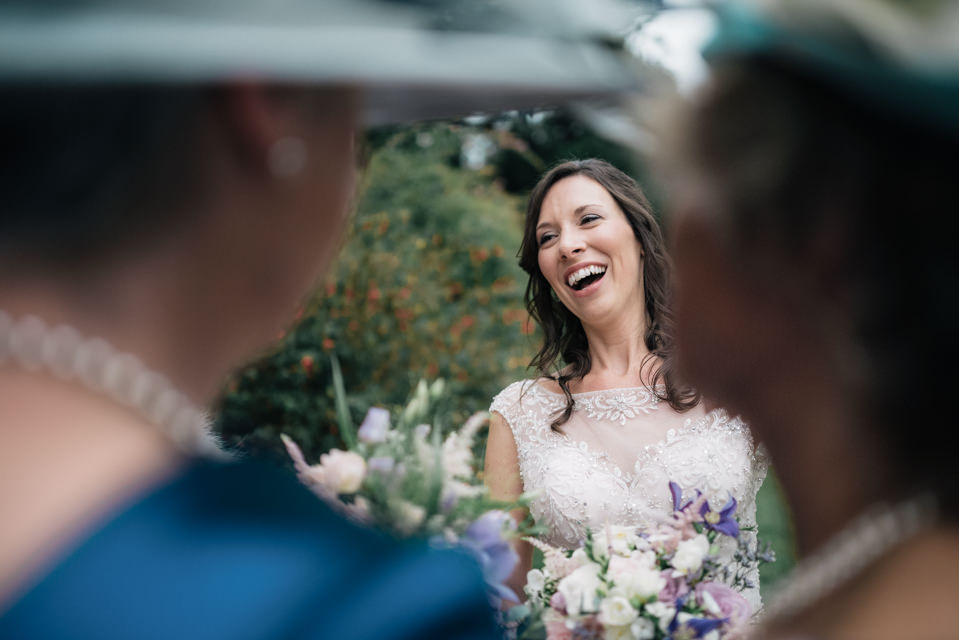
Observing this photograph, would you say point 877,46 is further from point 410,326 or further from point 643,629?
point 410,326

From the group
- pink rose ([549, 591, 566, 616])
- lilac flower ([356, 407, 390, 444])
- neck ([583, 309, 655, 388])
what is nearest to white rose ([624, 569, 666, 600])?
pink rose ([549, 591, 566, 616])

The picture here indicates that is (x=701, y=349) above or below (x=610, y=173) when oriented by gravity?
below

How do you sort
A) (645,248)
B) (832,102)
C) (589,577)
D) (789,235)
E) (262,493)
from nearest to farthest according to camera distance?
(262,493) < (832,102) < (789,235) < (589,577) < (645,248)

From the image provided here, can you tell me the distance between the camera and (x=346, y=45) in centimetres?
85

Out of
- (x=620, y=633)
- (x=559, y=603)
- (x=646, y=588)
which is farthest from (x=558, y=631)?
(x=646, y=588)

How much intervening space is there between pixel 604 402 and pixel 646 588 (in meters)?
1.51

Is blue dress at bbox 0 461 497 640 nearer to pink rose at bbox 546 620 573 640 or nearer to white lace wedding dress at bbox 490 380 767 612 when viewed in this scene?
pink rose at bbox 546 620 573 640

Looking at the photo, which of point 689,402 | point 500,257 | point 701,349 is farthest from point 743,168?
point 500,257

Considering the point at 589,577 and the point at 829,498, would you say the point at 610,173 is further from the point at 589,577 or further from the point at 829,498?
the point at 829,498

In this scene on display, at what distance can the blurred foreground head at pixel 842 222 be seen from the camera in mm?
985

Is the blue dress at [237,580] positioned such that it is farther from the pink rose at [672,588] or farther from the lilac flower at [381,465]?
the pink rose at [672,588]

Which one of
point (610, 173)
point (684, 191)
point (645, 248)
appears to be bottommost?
point (684, 191)

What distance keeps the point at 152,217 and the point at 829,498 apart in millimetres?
1025

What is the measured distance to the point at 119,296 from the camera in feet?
3.01
